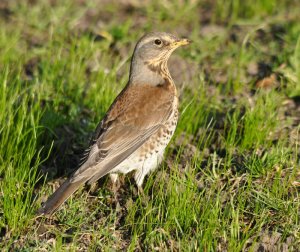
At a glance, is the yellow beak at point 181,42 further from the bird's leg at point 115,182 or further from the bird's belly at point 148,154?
the bird's leg at point 115,182

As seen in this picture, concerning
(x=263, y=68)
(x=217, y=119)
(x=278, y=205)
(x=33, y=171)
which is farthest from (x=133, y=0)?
(x=278, y=205)

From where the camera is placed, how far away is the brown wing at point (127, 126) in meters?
5.91

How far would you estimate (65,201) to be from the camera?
5895mm

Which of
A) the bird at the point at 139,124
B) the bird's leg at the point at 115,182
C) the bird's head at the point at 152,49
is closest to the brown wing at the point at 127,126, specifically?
the bird at the point at 139,124

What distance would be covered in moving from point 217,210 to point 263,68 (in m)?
3.11

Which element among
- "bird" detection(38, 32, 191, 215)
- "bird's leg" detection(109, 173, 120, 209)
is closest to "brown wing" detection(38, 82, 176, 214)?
"bird" detection(38, 32, 191, 215)

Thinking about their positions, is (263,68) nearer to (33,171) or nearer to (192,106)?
(192,106)

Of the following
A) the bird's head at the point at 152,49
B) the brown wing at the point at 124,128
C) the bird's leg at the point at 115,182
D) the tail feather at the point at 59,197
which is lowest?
the bird's leg at the point at 115,182

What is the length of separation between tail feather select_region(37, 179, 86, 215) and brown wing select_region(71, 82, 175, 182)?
7 cm

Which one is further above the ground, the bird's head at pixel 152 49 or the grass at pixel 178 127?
the bird's head at pixel 152 49

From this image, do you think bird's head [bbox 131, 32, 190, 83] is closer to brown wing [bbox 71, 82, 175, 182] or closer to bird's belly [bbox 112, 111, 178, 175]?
brown wing [bbox 71, 82, 175, 182]

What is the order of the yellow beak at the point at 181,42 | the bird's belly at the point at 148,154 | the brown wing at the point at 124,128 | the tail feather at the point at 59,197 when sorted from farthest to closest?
the yellow beak at the point at 181,42
the bird's belly at the point at 148,154
the brown wing at the point at 124,128
the tail feather at the point at 59,197

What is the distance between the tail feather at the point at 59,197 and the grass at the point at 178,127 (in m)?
0.13

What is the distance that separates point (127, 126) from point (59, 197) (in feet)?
3.21
